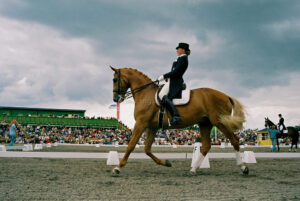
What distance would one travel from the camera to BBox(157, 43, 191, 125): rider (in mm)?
7156

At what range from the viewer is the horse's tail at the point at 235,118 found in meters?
7.36

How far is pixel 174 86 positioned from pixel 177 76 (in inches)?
11.0

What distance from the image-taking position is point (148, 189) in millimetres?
4781

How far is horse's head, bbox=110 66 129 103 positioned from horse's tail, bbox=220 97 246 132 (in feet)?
9.06

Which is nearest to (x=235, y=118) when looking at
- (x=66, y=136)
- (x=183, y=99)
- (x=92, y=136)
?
(x=183, y=99)

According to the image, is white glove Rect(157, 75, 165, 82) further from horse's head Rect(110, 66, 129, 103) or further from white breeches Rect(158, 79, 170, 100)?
horse's head Rect(110, 66, 129, 103)

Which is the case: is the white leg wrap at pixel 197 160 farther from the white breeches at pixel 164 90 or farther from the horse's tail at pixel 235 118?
the white breeches at pixel 164 90

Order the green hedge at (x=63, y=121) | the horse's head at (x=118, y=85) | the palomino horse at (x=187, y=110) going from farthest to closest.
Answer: the green hedge at (x=63, y=121) → the horse's head at (x=118, y=85) → the palomino horse at (x=187, y=110)

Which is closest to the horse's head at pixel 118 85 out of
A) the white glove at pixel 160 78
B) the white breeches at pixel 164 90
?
the white glove at pixel 160 78

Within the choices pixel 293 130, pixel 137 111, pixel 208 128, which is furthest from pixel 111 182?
pixel 293 130

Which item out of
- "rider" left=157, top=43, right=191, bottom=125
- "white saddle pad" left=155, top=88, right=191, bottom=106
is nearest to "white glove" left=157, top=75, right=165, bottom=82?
"rider" left=157, top=43, right=191, bottom=125

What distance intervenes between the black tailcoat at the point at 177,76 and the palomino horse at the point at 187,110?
1.23ft

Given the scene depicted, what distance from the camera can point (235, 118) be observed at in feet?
24.6

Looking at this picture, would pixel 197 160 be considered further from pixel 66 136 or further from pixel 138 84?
pixel 66 136
